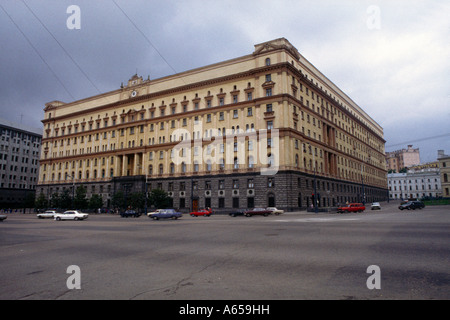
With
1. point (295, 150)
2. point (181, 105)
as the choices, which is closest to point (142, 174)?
point (181, 105)

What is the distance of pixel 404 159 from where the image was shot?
186250mm

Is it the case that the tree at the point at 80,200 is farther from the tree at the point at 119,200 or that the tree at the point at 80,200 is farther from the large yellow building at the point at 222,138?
the tree at the point at 119,200

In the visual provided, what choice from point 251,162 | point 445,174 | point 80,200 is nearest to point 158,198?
point 251,162

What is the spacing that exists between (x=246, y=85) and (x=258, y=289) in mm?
53383

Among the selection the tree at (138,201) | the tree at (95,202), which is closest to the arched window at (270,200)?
the tree at (138,201)

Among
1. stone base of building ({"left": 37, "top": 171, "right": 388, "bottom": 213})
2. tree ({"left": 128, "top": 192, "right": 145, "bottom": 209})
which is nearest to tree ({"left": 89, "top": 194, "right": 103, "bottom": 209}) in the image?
stone base of building ({"left": 37, "top": 171, "right": 388, "bottom": 213})

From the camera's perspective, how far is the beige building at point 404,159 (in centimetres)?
18550

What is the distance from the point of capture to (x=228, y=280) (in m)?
6.70

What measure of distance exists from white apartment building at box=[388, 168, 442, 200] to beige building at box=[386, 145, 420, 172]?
45.5 meters

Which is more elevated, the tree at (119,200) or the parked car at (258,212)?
the tree at (119,200)

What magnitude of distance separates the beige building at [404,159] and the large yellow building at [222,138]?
5055 inches

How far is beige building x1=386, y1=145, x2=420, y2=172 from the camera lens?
609 feet
